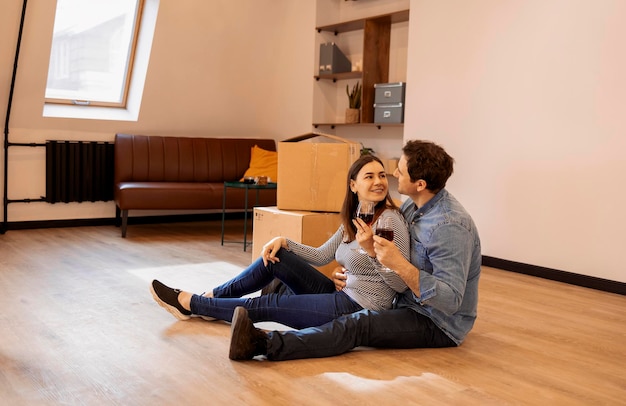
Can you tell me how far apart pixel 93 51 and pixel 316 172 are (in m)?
3.77

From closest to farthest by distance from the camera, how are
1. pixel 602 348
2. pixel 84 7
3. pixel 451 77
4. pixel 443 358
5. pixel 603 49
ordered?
1. pixel 443 358
2. pixel 602 348
3. pixel 603 49
4. pixel 451 77
5. pixel 84 7

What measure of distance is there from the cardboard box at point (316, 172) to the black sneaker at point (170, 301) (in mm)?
979

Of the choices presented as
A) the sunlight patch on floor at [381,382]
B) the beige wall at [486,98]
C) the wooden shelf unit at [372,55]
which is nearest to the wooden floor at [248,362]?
the sunlight patch on floor at [381,382]

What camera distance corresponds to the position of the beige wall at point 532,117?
171 inches

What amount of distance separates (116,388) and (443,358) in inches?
51.2

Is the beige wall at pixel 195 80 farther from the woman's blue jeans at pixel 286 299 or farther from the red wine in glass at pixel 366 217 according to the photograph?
the red wine in glass at pixel 366 217

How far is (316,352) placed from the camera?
267 centimetres

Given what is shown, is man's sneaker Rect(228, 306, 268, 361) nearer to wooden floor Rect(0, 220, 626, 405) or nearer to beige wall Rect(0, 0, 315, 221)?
wooden floor Rect(0, 220, 626, 405)

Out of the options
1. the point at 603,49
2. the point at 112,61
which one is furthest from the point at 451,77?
the point at 112,61

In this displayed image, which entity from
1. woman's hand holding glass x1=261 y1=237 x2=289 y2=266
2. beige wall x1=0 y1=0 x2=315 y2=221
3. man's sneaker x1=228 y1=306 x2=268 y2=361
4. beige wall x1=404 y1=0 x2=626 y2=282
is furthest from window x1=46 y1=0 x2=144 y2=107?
man's sneaker x1=228 y1=306 x2=268 y2=361

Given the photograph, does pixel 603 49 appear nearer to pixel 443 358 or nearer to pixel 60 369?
pixel 443 358

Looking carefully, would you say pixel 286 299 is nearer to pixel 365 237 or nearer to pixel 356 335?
pixel 356 335

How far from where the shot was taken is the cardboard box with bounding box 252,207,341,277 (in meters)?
3.73

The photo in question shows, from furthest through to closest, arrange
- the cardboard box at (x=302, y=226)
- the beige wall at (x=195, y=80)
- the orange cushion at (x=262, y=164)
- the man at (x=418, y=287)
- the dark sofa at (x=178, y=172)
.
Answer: the orange cushion at (x=262, y=164)
the dark sofa at (x=178, y=172)
the beige wall at (x=195, y=80)
the cardboard box at (x=302, y=226)
the man at (x=418, y=287)
